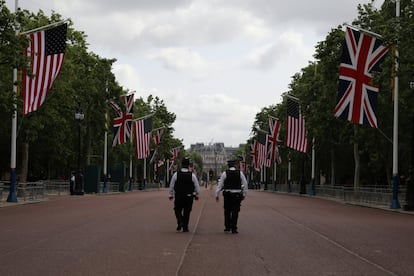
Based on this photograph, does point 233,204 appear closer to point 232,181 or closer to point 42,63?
point 232,181

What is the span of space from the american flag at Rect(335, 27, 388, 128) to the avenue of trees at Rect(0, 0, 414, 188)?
32.7 inches

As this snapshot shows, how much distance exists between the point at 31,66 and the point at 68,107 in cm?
1791

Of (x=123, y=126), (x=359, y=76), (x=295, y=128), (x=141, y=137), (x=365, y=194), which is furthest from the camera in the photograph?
(x=141, y=137)

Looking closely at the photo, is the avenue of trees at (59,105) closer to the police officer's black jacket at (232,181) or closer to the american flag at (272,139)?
the police officer's black jacket at (232,181)

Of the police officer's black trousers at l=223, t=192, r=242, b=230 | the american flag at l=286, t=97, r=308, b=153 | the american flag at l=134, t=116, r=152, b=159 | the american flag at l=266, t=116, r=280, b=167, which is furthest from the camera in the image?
the american flag at l=266, t=116, r=280, b=167

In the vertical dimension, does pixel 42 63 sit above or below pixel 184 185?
above

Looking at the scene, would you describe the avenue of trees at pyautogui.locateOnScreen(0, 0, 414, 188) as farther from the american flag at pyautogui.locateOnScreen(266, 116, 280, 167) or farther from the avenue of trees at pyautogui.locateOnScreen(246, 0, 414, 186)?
the american flag at pyautogui.locateOnScreen(266, 116, 280, 167)

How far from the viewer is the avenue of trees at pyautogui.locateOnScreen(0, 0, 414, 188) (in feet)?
97.6

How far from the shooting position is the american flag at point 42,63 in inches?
1205

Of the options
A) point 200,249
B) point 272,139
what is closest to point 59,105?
point 272,139

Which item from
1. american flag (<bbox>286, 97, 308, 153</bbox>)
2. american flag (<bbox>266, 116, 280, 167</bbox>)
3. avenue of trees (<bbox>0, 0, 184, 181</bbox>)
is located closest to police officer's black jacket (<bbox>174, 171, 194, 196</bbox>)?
avenue of trees (<bbox>0, 0, 184, 181</bbox>)

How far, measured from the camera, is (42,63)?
100ft

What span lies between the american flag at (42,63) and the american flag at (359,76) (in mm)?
12734

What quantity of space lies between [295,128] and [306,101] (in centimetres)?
341
